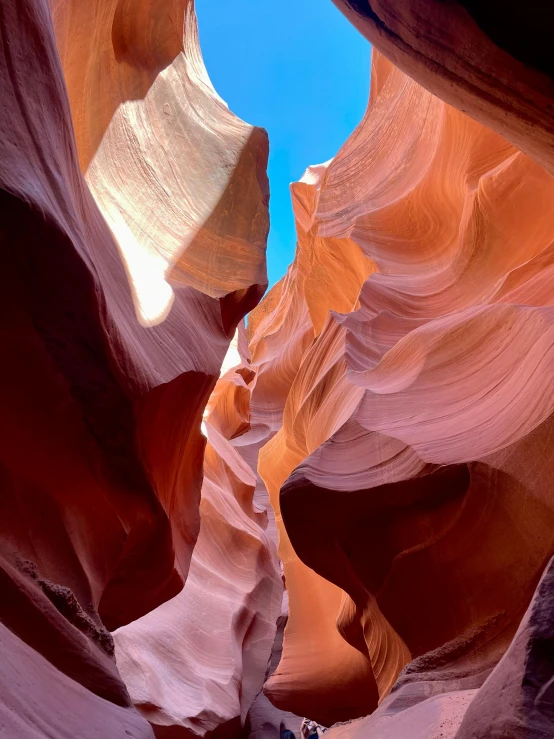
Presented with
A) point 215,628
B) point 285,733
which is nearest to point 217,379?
point 215,628

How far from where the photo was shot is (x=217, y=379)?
15.9 feet

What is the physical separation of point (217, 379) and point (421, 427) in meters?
1.66

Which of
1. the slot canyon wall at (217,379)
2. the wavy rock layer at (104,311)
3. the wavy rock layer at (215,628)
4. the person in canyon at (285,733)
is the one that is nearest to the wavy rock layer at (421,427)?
the slot canyon wall at (217,379)

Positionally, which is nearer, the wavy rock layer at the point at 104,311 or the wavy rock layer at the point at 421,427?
the wavy rock layer at the point at 104,311

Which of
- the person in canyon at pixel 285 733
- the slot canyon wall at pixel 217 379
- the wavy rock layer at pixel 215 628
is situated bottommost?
the person in canyon at pixel 285 733

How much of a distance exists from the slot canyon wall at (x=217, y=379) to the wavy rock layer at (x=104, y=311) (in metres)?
0.02

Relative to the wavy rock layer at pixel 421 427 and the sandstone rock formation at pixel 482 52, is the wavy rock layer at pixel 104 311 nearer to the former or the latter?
the wavy rock layer at pixel 421 427

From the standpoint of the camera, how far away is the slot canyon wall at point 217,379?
2605 mm

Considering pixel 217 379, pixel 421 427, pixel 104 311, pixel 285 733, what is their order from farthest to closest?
1. pixel 285 733
2. pixel 217 379
3. pixel 421 427
4. pixel 104 311

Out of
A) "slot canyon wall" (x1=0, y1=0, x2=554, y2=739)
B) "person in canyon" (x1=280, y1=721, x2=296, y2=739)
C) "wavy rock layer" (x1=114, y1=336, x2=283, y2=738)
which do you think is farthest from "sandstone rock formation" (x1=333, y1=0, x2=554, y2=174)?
"person in canyon" (x1=280, y1=721, x2=296, y2=739)

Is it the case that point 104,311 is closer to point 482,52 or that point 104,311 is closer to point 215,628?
point 482,52

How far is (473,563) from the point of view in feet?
Result: 11.1

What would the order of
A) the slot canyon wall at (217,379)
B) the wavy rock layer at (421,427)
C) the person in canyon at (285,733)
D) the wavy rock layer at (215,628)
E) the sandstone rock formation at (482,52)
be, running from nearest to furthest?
the sandstone rock formation at (482,52)
the slot canyon wall at (217,379)
the wavy rock layer at (421,427)
the wavy rock layer at (215,628)
the person in canyon at (285,733)

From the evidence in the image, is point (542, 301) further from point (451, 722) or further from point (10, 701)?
point (10, 701)
